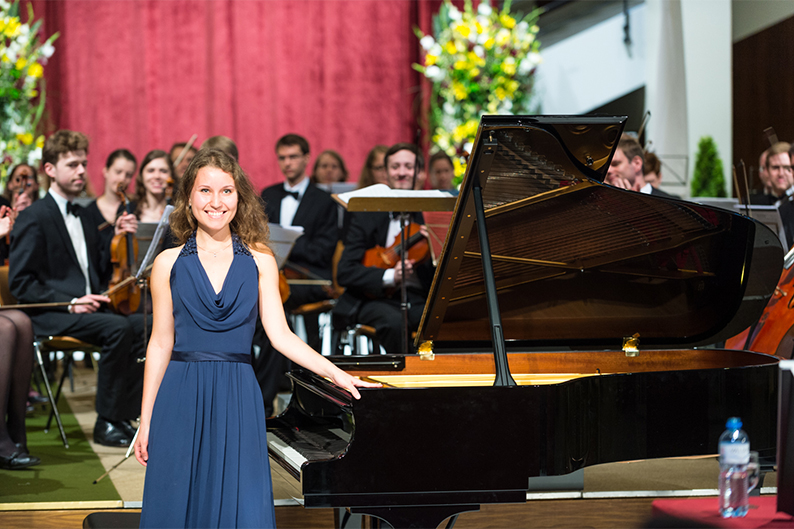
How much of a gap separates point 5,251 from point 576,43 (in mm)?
5951

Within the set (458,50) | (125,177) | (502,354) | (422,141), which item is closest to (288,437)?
(502,354)

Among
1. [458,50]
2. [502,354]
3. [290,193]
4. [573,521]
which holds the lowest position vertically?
[573,521]

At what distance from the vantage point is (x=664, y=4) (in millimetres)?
6570

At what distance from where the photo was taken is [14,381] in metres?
3.44

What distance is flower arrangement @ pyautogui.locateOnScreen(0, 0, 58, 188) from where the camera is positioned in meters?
5.49

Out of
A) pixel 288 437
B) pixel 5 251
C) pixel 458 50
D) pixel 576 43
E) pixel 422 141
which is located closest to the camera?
pixel 288 437

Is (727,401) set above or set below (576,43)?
below

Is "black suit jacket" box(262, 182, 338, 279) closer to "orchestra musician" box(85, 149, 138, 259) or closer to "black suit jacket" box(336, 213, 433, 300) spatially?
"black suit jacket" box(336, 213, 433, 300)

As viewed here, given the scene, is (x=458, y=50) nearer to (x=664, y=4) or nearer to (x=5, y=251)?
(x=664, y=4)

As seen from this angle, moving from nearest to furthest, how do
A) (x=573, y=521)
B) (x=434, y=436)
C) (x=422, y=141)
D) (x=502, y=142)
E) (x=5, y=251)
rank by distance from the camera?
(x=434, y=436) → (x=502, y=142) → (x=573, y=521) → (x=5, y=251) → (x=422, y=141)

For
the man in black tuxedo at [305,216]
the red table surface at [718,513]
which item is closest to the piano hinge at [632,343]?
the red table surface at [718,513]

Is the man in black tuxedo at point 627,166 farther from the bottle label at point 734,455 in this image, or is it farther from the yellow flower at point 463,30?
the yellow flower at point 463,30

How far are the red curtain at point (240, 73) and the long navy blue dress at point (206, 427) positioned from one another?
543 cm

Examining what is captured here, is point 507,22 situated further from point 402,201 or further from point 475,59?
point 402,201
